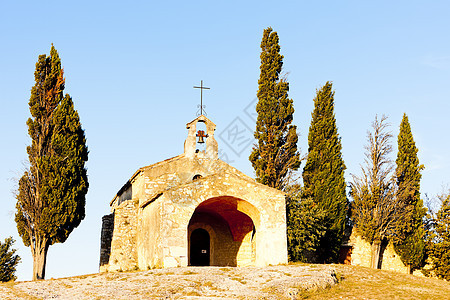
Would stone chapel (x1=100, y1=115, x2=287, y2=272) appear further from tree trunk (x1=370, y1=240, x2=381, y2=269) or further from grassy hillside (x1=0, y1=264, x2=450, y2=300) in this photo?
tree trunk (x1=370, y1=240, x2=381, y2=269)

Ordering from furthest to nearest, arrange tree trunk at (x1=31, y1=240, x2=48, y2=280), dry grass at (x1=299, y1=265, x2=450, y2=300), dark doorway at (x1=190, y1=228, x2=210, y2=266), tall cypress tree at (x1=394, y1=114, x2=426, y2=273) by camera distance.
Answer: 1. tall cypress tree at (x1=394, y1=114, x2=426, y2=273)
2. dark doorway at (x1=190, y1=228, x2=210, y2=266)
3. tree trunk at (x1=31, y1=240, x2=48, y2=280)
4. dry grass at (x1=299, y1=265, x2=450, y2=300)

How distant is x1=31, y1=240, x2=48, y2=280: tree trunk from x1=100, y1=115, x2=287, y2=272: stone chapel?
9.65ft

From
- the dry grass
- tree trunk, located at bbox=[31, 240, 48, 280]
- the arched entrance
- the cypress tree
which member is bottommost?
the dry grass

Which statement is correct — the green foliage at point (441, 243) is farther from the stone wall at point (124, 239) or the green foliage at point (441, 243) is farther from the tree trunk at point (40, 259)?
the tree trunk at point (40, 259)

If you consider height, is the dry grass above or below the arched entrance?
below

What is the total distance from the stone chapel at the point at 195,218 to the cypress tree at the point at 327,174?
15.9 feet

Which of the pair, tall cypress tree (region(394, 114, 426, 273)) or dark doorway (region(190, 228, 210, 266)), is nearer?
dark doorway (region(190, 228, 210, 266))

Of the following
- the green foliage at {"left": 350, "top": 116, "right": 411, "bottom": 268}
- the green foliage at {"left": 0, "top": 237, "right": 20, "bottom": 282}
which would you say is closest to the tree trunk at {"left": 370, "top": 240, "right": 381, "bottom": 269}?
the green foliage at {"left": 350, "top": 116, "right": 411, "bottom": 268}

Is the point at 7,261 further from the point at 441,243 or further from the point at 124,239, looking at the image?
the point at 441,243

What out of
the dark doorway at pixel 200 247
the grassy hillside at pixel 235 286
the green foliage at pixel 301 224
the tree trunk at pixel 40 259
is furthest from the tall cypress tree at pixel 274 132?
the tree trunk at pixel 40 259

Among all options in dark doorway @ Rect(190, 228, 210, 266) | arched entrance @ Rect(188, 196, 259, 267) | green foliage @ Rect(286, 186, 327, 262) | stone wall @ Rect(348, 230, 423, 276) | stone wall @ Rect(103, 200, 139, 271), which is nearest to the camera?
stone wall @ Rect(103, 200, 139, 271)

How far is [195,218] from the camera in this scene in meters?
25.9

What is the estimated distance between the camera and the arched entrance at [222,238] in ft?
84.2

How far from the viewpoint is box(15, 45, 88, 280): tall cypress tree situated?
24.2m
